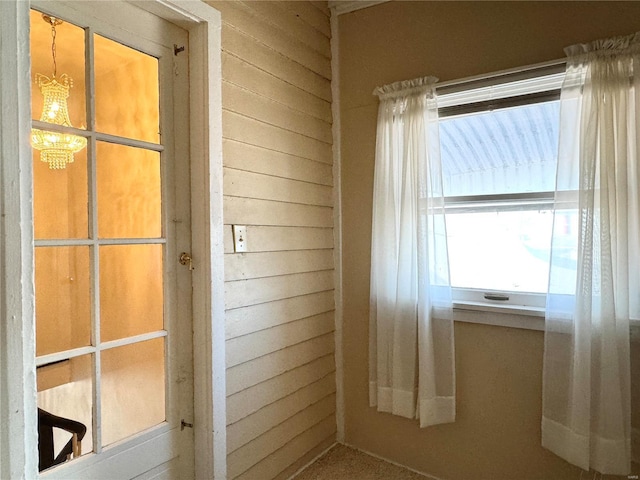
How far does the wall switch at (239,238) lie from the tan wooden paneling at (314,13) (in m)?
1.22

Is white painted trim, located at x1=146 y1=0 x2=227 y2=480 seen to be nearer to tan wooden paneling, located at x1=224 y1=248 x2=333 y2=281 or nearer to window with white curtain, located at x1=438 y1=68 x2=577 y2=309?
tan wooden paneling, located at x1=224 y1=248 x2=333 y2=281

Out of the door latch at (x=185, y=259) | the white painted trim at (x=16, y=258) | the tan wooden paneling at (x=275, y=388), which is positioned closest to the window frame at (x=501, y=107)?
the tan wooden paneling at (x=275, y=388)

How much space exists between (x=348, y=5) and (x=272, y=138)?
A: 1.03 m

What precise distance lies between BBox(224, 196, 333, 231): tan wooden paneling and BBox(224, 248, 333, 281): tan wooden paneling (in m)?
0.11

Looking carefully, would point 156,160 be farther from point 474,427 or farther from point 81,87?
point 474,427

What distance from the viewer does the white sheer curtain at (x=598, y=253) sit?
5.33ft

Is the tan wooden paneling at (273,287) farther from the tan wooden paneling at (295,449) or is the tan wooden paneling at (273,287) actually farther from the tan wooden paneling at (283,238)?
the tan wooden paneling at (295,449)

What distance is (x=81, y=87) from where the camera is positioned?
53.5 inches

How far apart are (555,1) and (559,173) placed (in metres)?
0.81

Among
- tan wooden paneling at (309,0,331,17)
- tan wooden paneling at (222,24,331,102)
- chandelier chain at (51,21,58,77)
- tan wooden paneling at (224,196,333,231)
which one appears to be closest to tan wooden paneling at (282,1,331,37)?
tan wooden paneling at (309,0,331,17)

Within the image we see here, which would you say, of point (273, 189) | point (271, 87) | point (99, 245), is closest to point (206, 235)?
point (99, 245)

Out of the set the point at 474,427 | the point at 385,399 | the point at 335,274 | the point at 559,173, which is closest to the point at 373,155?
the point at 335,274

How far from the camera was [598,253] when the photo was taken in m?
1.66

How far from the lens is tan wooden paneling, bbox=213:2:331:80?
5.86ft
